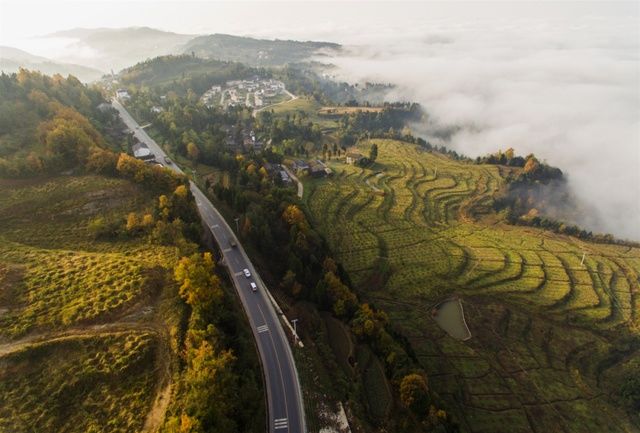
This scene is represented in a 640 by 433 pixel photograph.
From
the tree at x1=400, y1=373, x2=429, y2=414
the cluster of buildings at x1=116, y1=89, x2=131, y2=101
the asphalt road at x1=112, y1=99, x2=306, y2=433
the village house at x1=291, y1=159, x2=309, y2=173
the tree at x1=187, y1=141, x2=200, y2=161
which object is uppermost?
the cluster of buildings at x1=116, y1=89, x2=131, y2=101

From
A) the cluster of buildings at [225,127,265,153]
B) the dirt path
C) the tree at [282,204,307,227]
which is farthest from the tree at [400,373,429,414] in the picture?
the cluster of buildings at [225,127,265,153]

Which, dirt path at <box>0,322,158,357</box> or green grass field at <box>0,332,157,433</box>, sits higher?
dirt path at <box>0,322,158,357</box>

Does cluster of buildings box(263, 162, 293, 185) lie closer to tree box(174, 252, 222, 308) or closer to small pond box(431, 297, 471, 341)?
small pond box(431, 297, 471, 341)

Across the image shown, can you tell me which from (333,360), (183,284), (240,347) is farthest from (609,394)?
(183,284)

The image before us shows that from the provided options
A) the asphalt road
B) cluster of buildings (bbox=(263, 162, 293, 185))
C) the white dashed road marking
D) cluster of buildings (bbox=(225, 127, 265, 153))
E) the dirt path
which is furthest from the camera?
cluster of buildings (bbox=(225, 127, 265, 153))

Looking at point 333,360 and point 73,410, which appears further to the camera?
point 333,360

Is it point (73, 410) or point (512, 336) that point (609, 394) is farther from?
point (73, 410)

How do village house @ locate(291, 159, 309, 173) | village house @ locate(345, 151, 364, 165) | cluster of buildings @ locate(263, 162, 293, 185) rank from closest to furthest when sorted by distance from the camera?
cluster of buildings @ locate(263, 162, 293, 185)
village house @ locate(291, 159, 309, 173)
village house @ locate(345, 151, 364, 165)
